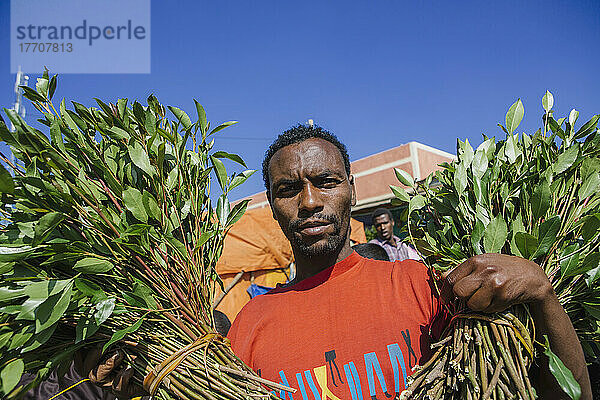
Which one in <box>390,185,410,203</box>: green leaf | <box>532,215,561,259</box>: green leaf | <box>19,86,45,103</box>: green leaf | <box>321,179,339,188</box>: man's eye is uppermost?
<box>19,86,45,103</box>: green leaf

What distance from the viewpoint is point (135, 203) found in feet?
4.30

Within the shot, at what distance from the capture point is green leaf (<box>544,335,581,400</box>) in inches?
41.4

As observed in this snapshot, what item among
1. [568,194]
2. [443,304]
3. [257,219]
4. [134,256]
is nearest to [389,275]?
[443,304]

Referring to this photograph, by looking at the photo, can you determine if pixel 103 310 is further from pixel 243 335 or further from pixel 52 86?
pixel 52 86

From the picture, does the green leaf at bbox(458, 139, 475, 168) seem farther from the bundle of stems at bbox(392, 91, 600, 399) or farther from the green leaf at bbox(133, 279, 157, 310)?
the green leaf at bbox(133, 279, 157, 310)

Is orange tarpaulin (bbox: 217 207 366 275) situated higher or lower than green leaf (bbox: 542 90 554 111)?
lower

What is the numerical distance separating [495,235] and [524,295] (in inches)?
7.2

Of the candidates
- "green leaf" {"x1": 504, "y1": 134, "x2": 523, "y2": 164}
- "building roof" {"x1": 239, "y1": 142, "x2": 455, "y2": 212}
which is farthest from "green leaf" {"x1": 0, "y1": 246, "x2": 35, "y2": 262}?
"building roof" {"x1": 239, "y1": 142, "x2": 455, "y2": 212}

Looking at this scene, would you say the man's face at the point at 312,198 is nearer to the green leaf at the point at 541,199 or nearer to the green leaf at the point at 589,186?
the green leaf at the point at 541,199

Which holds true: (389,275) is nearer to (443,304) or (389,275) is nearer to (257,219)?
(443,304)

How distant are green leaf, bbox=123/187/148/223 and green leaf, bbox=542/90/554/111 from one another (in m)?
1.43

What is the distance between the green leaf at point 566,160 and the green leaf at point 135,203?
1.28 meters

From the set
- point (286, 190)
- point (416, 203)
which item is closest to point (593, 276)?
point (416, 203)

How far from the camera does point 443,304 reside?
135cm
